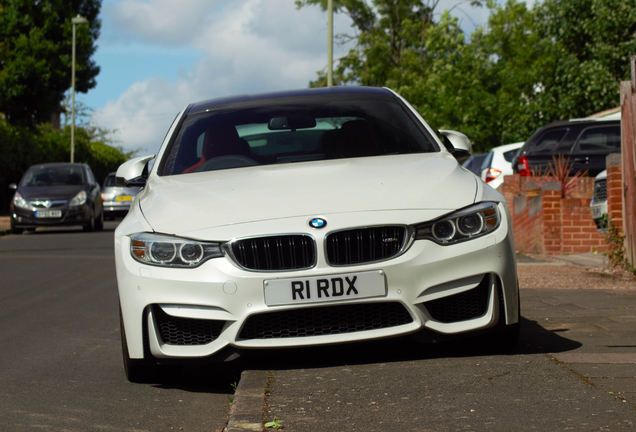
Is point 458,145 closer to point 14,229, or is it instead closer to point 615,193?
point 615,193

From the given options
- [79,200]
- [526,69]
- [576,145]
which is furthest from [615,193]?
[526,69]

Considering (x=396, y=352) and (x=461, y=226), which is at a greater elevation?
(x=461, y=226)

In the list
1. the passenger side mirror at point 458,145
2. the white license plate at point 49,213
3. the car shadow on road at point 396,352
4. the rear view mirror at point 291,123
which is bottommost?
the car shadow on road at point 396,352

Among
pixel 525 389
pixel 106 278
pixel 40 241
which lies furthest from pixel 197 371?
pixel 40 241

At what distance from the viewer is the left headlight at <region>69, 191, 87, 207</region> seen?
66.7 ft

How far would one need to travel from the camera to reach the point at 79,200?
806 inches

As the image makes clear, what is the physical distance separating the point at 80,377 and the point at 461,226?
7.73 ft

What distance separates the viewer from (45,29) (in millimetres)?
39406

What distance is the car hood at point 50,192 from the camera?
20.3 meters

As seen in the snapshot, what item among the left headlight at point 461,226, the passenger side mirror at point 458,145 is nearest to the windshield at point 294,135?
the passenger side mirror at point 458,145

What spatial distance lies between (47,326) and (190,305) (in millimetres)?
3334

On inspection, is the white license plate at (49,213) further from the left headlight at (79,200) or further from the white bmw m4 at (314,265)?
the white bmw m4 at (314,265)

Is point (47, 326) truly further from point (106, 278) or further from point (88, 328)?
point (106, 278)

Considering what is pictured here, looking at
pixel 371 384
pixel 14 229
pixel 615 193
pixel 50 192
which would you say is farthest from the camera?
pixel 14 229
